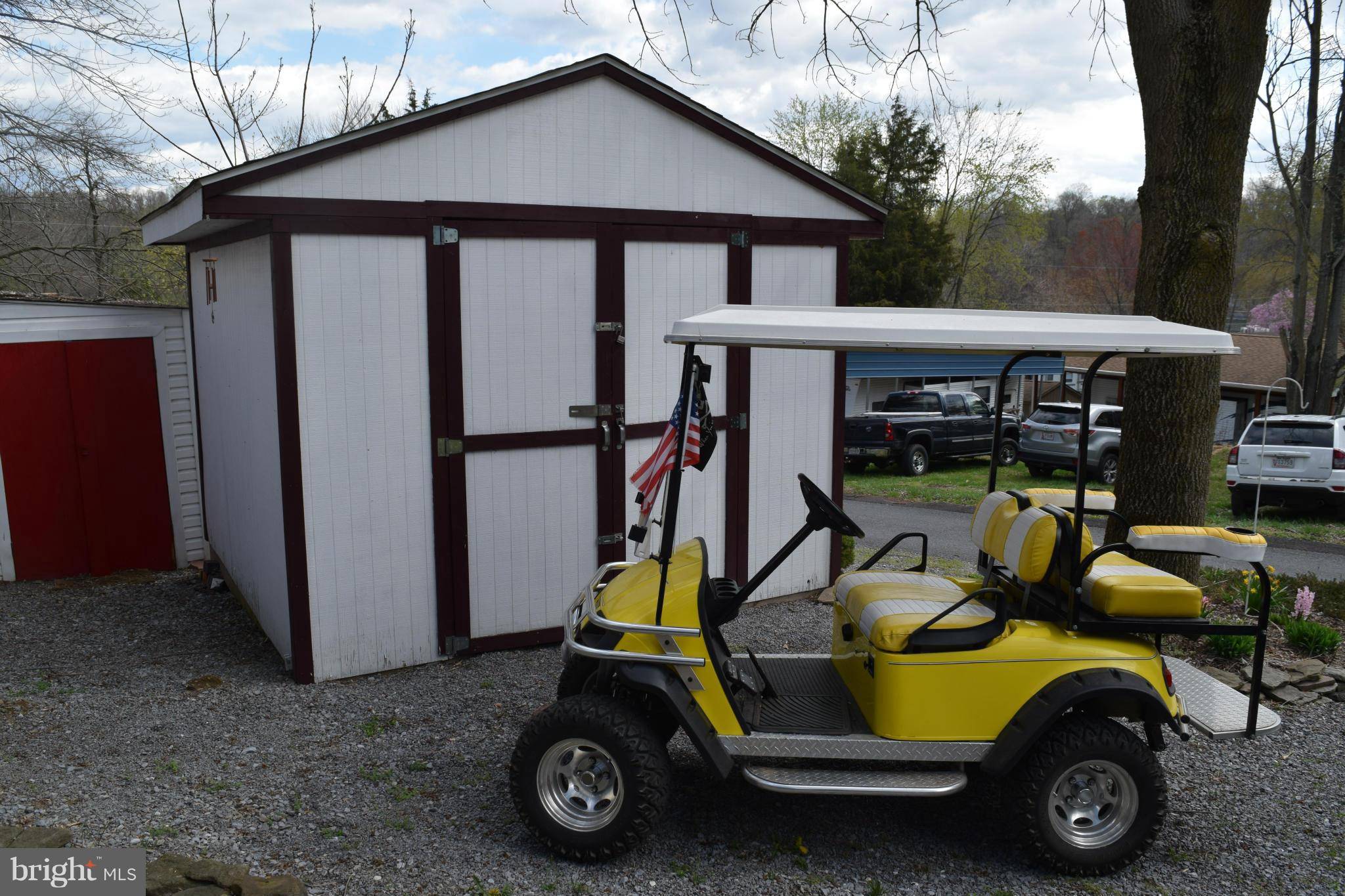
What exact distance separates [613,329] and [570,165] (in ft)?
3.30

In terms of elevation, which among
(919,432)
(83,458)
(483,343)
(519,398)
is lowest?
(919,432)

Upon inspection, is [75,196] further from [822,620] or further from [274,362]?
[822,620]

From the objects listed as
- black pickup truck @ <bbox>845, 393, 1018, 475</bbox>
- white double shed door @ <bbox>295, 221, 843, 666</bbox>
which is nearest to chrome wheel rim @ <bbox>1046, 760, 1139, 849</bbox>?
white double shed door @ <bbox>295, 221, 843, 666</bbox>

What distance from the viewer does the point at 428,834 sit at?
398 centimetres

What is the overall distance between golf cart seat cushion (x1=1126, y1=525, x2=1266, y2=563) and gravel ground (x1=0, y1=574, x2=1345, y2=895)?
119 centimetres

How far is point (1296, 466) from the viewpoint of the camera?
1430 centimetres

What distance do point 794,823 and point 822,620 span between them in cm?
273

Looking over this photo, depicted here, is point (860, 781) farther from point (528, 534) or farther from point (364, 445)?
point (364, 445)

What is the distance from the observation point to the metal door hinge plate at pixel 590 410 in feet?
20.1

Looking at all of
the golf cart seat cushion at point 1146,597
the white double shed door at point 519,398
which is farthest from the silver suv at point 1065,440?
the golf cart seat cushion at point 1146,597

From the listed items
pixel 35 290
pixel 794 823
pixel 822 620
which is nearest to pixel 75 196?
pixel 35 290

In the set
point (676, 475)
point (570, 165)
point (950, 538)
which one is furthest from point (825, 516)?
point (950, 538)

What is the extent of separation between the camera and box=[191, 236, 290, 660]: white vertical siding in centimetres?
575

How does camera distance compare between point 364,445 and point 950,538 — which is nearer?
point 364,445
